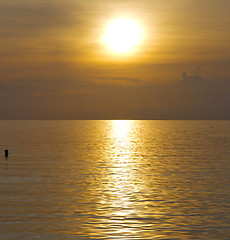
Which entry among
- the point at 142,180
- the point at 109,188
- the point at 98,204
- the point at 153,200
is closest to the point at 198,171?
the point at 142,180

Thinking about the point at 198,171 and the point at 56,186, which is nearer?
the point at 56,186

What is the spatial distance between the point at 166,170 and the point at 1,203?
27945 millimetres

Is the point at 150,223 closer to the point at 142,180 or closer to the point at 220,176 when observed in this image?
the point at 142,180

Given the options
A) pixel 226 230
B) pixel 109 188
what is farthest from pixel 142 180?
pixel 226 230

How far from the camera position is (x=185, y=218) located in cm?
2975

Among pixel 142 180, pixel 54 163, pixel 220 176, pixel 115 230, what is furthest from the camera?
pixel 54 163

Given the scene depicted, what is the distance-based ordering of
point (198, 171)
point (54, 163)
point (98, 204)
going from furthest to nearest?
point (54, 163), point (198, 171), point (98, 204)

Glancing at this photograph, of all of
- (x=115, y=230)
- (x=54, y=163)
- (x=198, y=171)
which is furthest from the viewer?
(x=54, y=163)

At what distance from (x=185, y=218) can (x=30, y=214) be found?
34.9 feet

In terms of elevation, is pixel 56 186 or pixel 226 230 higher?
pixel 56 186

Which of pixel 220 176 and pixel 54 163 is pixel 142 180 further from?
pixel 54 163

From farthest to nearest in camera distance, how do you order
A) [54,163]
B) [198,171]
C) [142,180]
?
[54,163] < [198,171] < [142,180]

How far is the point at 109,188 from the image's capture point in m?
42.4

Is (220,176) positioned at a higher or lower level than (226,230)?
higher
